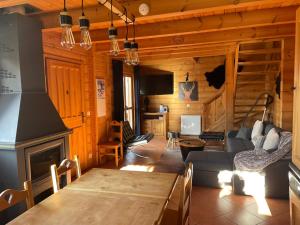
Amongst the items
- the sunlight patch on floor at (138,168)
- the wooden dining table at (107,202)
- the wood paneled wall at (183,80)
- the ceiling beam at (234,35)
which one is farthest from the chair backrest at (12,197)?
the wood paneled wall at (183,80)

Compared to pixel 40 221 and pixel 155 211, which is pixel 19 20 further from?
pixel 155 211

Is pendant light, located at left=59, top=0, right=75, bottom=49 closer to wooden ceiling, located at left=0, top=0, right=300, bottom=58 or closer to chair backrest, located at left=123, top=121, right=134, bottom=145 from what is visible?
wooden ceiling, located at left=0, top=0, right=300, bottom=58

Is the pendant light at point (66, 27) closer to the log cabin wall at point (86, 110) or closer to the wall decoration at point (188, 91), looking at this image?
the log cabin wall at point (86, 110)

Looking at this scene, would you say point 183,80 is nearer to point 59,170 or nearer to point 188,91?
point 188,91

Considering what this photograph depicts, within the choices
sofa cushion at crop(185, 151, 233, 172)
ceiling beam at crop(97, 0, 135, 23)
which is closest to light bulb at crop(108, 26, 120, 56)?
ceiling beam at crop(97, 0, 135, 23)

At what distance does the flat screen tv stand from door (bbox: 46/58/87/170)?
3443 mm

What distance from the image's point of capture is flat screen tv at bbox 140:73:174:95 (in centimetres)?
757

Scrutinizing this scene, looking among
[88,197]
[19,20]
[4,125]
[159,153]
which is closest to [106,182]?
[88,197]

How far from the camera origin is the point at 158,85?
7.59m

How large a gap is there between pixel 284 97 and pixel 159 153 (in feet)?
9.55

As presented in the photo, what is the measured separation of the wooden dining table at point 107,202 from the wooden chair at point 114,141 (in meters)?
2.73

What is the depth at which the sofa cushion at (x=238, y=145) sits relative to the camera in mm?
4387

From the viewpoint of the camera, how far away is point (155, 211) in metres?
1.42

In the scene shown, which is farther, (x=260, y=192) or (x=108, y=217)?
(x=260, y=192)
